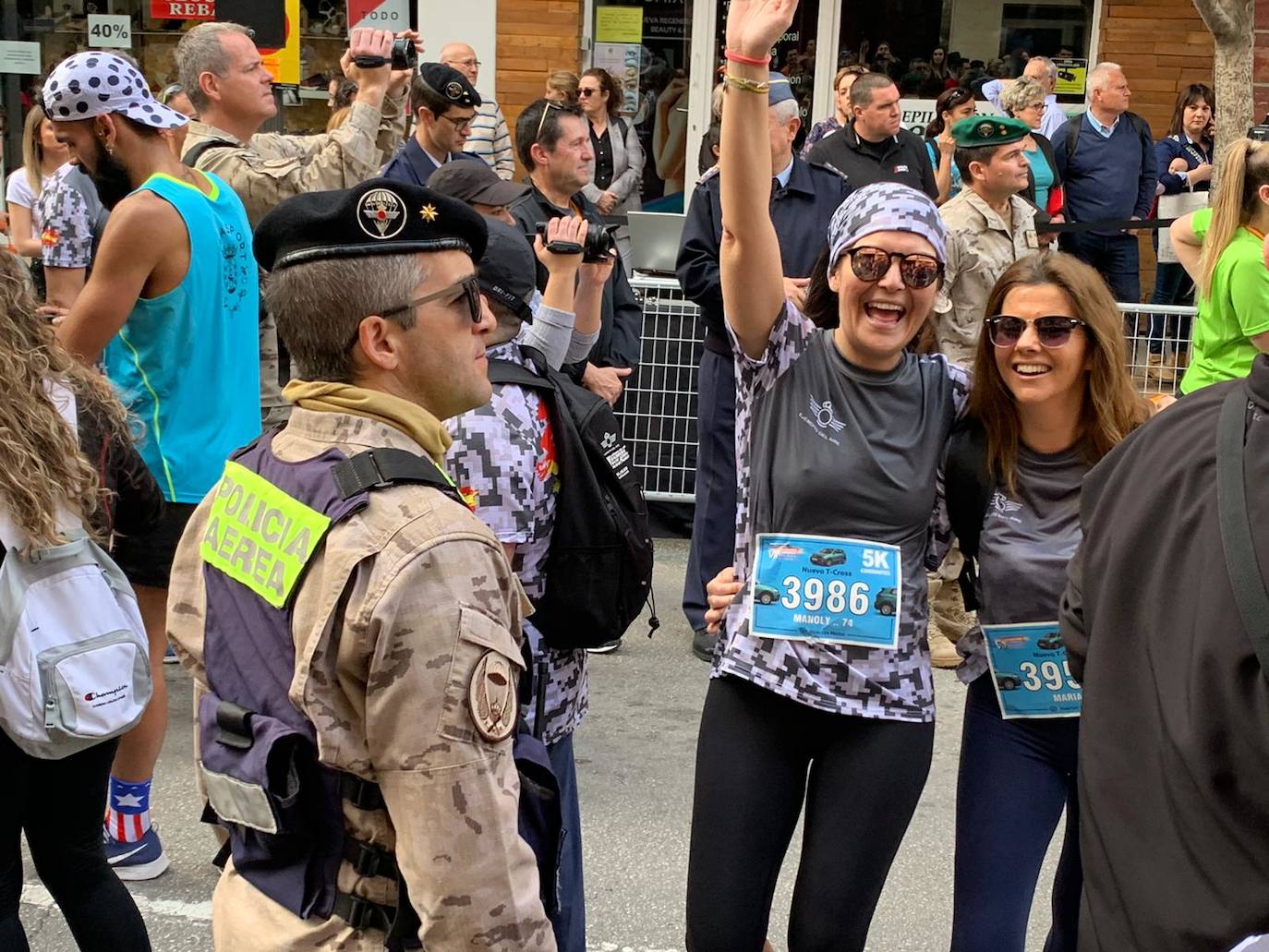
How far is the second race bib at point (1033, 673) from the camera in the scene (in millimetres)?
2842

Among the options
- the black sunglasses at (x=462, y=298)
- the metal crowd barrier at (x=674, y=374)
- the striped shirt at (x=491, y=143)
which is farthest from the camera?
the striped shirt at (x=491, y=143)

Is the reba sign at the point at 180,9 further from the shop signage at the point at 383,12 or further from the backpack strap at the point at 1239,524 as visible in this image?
the backpack strap at the point at 1239,524

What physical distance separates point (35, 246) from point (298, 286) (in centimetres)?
660

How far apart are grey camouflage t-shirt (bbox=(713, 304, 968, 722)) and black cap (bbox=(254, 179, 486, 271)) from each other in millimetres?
1048

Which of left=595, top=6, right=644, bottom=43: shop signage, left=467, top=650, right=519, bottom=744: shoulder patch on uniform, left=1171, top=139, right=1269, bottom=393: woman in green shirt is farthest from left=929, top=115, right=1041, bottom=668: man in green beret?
left=595, top=6, right=644, bottom=43: shop signage

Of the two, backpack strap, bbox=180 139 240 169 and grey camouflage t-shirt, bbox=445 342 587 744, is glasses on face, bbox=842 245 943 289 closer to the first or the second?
grey camouflage t-shirt, bbox=445 342 587 744

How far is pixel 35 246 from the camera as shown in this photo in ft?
25.8

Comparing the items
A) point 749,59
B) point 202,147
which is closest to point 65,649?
point 749,59

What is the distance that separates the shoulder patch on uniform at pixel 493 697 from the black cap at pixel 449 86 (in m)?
4.47

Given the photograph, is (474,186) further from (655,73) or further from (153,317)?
(655,73)

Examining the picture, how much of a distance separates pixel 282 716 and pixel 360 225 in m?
0.66

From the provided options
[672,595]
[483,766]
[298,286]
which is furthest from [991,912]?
[672,595]

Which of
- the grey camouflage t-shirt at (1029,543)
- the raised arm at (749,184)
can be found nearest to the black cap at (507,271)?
the raised arm at (749,184)

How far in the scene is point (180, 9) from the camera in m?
12.0
